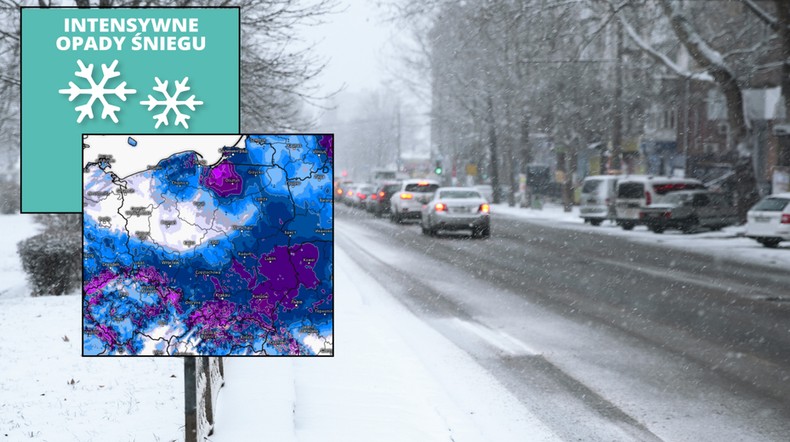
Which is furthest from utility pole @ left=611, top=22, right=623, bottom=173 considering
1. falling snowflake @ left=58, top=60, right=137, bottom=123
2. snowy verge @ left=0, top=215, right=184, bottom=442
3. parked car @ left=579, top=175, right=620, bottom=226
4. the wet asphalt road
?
falling snowflake @ left=58, top=60, right=137, bottom=123

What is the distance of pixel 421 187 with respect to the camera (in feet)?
115

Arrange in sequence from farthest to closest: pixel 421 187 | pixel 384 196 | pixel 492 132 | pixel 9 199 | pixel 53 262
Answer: pixel 492 132, pixel 9 199, pixel 384 196, pixel 421 187, pixel 53 262

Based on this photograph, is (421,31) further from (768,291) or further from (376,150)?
(376,150)

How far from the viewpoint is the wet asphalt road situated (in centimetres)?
688

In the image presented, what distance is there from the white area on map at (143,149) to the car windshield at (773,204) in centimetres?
2148

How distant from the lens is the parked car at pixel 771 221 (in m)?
22.9

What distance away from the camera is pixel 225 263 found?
4441 millimetres

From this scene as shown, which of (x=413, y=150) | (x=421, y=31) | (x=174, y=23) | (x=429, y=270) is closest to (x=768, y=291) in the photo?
(x=429, y=270)

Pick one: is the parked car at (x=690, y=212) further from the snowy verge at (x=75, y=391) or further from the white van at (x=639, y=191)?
the snowy verge at (x=75, y=391)

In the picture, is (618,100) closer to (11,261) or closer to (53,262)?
(11,261)

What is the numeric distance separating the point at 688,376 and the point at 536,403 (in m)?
1.82

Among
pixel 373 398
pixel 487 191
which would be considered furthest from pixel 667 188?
pixel 487 191

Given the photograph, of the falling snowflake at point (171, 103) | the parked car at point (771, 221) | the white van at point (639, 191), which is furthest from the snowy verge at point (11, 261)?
the white van at point (639, 191)

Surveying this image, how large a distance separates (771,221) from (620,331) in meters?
14.5
